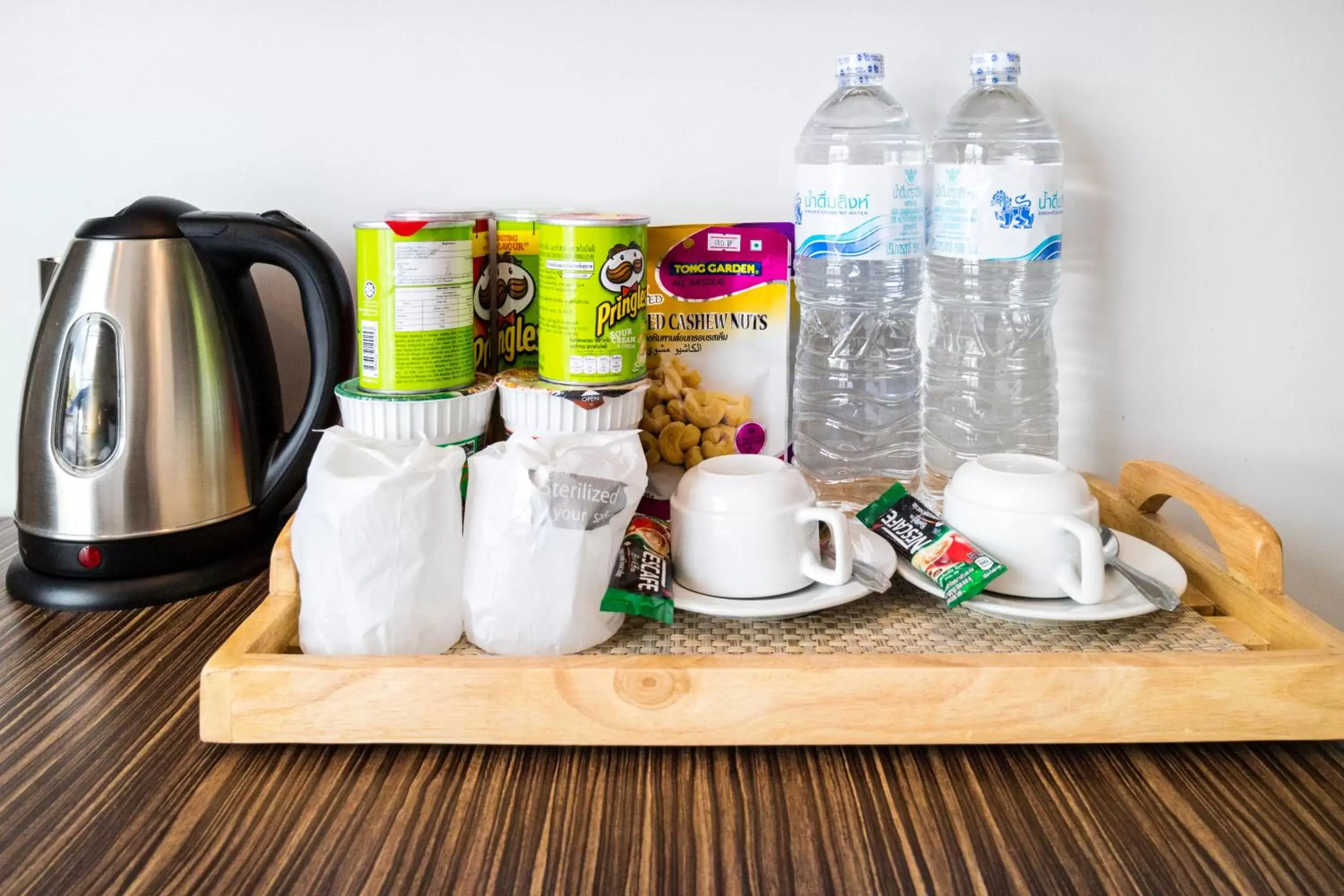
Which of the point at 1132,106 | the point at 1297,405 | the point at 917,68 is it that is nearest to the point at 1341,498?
the point at 1297,405

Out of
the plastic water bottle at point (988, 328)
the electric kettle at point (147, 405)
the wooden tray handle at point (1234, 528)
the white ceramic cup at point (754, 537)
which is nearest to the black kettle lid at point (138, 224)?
the electric kettle at point (147, 405)

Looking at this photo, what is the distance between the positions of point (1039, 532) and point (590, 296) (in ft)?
1.34

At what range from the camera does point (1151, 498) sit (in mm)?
964

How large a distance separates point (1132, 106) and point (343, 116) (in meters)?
0.82

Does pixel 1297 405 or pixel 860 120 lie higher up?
pixel 860 120

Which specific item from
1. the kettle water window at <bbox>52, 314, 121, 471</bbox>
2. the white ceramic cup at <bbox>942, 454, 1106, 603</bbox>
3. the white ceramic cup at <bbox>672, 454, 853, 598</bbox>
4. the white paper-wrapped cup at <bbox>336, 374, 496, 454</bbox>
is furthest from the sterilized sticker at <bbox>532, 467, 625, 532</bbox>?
the kettle water window at <bbox>52, 314, 121, 471</bbox>

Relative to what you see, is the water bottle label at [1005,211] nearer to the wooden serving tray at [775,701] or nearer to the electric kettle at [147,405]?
the wooden serving tray at [775,701]

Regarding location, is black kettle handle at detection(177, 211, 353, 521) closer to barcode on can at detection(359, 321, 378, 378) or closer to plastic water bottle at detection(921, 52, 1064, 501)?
barcode on can at detection(359, 321, 378, 378)

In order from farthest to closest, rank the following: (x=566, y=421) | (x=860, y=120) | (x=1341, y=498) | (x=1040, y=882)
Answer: (x=1341, y=498), (x=860, y=120), (x=566, y=421), (x=1040, y=882)

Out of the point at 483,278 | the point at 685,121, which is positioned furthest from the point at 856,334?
the point at 483,278

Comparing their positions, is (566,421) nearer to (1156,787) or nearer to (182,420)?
(182,420)

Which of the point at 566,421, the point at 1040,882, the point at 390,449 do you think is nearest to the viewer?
the point at 1040,882

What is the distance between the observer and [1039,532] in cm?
77

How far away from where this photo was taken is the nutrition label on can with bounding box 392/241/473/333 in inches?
34.1
